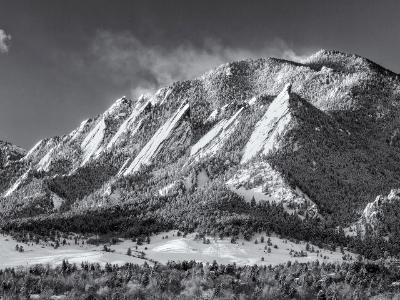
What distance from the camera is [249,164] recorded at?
120m

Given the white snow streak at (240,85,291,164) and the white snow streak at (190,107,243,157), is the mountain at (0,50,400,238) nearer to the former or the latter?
the white snow streak at (240,85,291,164)

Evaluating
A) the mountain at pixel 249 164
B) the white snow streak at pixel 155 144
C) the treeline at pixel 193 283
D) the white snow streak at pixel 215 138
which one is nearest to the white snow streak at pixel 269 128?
the mountain at pixel 249 164

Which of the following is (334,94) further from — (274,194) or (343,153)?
(274,194)

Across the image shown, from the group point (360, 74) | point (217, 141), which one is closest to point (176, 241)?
point (217, 141)

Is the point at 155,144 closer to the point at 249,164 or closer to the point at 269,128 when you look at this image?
the point at 269,128

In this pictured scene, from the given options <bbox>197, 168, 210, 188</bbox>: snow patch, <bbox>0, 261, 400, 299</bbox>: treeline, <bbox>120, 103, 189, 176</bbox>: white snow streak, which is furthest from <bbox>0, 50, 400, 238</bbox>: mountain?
<bbox>0, 261, 400, 299</bbox>: treeline

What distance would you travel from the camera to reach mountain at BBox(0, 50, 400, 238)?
105 metres

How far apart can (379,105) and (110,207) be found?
3500 inches

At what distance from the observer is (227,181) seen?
114 metres

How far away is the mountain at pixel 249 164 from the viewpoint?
10506cm

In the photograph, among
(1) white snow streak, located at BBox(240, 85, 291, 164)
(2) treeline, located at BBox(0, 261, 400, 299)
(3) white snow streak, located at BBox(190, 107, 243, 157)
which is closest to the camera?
(2) treeline, located at BBox(0, 261, 400, 299)

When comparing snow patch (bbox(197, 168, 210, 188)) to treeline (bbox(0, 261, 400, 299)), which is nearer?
treeline (bbox(0, 261, 400, 299))

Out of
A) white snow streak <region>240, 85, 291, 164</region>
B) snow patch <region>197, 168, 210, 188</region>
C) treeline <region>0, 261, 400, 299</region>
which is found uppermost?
→ white snow streak <region>240, 85, 291, 164</region>

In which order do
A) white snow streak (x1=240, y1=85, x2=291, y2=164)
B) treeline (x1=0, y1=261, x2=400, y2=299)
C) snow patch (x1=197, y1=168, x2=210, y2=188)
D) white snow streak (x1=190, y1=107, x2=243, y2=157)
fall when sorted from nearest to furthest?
treeline (x1=0, y1=261, x2=400, y2=299)
snow patch (x1=197, y1=168, x2=210, y2=188)
white snow streak (x1=240, y1=85, x2=291, y2=164)
white snow streak (x1=190, y1=107, x2=243, y2=157)
